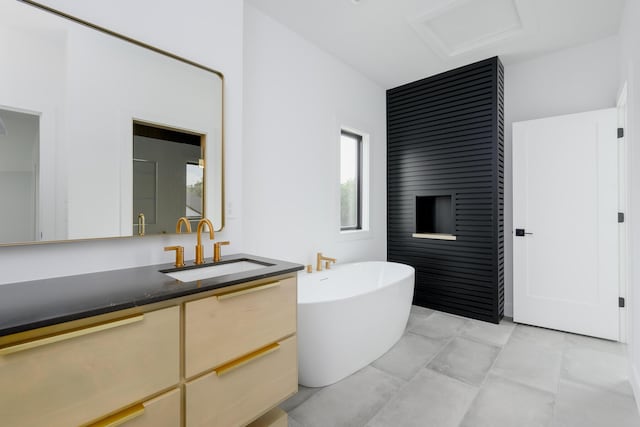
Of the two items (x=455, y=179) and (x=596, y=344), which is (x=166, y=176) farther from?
(x=596, y=344)

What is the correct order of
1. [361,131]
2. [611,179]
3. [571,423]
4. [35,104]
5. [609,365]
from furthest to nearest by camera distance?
[361,131], [611,179], [609,365], [571,423], [35,104]

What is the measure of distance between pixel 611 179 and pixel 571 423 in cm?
218

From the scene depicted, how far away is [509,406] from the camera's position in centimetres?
185

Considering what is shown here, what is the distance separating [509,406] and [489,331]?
124 centimetres

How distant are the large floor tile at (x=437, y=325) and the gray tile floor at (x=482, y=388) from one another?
7 cm

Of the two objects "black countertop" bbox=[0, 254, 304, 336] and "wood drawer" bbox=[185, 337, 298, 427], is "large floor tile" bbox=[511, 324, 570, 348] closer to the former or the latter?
"wood drawer" bbox=[185, 337, 298, 427]

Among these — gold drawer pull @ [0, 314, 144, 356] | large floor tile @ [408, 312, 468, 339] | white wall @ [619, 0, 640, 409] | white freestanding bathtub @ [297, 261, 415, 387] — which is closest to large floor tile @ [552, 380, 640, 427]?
white wall @ [619, 0, 640, 409]

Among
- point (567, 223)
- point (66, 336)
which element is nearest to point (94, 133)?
point (66, 336)

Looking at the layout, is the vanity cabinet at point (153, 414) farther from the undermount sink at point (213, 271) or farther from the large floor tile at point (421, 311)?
the large floor tile at point (421, 311)

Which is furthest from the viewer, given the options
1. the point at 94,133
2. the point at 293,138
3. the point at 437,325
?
the point at 437,325

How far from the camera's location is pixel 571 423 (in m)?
1.70

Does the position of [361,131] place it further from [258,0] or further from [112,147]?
[112,147]

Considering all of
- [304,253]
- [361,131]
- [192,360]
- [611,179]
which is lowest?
[192,360]

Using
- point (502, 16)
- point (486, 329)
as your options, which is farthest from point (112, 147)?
point (486, 329)
